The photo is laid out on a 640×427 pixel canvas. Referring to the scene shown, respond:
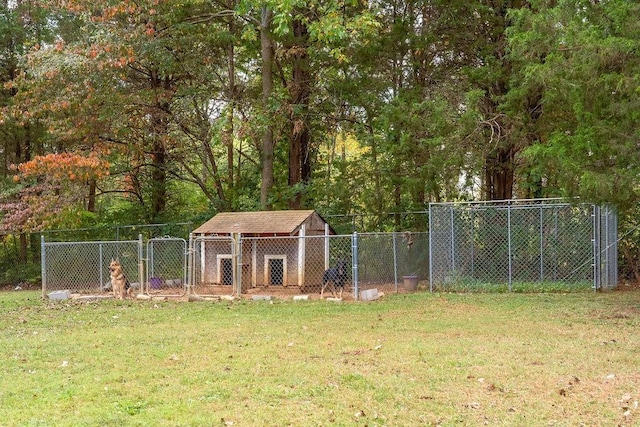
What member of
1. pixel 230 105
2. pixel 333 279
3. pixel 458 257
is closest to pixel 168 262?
pixel 230 105

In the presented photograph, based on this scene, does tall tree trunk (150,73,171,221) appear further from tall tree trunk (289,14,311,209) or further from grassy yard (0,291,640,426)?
grassy yard (0,291,640,426)

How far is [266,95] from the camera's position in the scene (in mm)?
17156

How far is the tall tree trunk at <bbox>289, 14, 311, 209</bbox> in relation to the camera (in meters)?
17.2

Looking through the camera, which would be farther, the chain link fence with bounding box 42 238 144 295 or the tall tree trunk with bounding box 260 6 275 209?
the tall tree trunk with bounding box 260 6 275 209

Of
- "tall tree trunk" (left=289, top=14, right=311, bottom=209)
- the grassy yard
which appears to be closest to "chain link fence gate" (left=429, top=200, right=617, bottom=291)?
the grassy yard

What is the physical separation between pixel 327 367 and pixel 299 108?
11589mm

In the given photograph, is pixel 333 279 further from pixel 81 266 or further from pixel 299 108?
pixel 81 266

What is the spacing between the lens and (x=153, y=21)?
16906 millimetres

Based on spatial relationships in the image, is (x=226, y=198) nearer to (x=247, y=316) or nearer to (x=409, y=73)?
(x=409, y=73)

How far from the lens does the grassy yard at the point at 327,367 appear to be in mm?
4859

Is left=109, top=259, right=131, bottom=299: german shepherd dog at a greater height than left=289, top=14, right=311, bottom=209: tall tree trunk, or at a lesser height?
lesser

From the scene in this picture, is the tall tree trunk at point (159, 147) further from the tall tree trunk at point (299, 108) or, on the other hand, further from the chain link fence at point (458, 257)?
the chain link fence at point (458, 257)

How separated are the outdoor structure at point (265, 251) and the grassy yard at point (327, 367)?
2758mm

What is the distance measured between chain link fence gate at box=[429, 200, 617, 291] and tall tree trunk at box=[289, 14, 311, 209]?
5451mm
